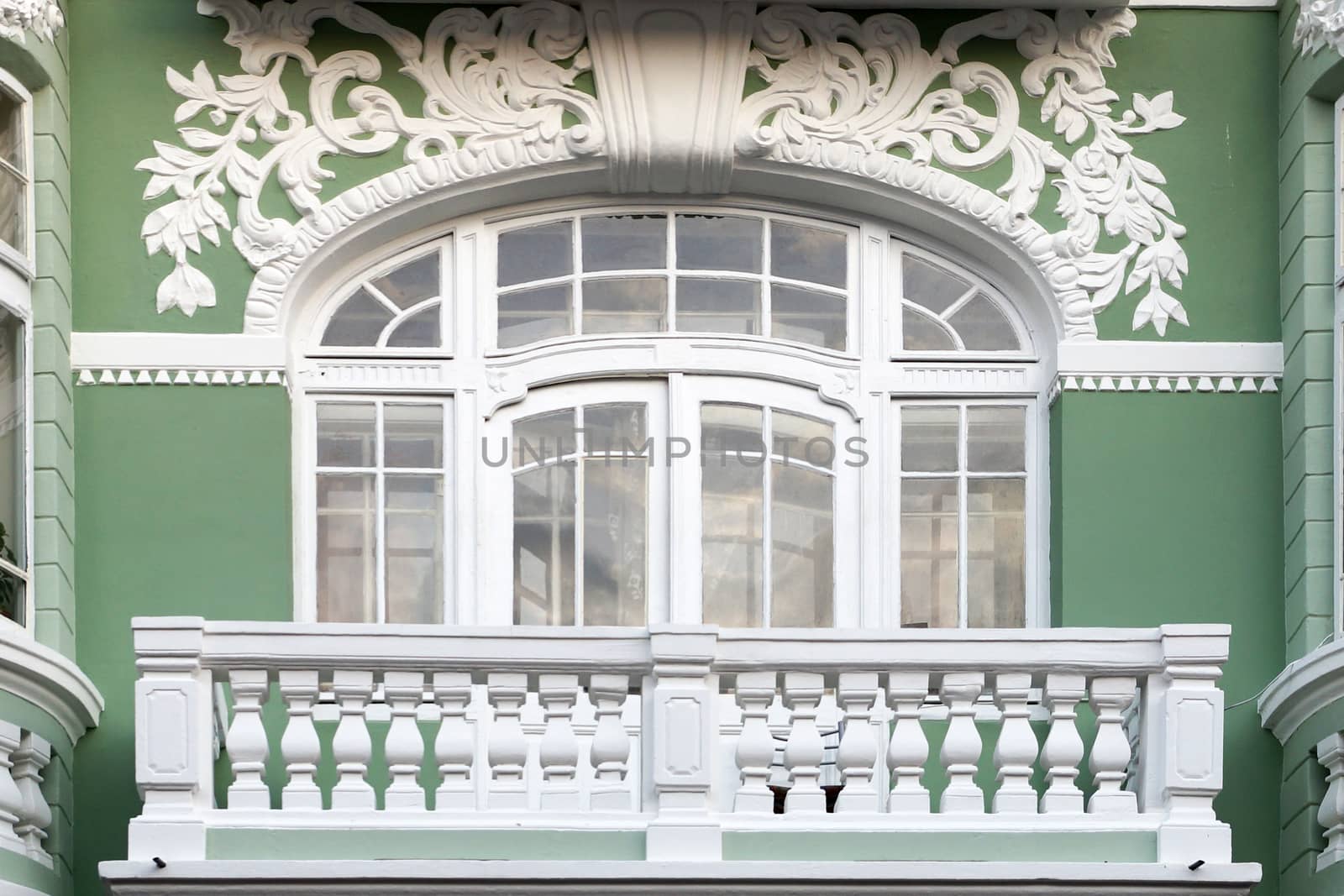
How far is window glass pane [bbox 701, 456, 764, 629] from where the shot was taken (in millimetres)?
13094

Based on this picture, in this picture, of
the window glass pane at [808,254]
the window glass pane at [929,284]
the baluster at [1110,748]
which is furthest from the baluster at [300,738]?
the window glass pane at [929,284]

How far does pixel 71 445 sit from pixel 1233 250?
5.12 m

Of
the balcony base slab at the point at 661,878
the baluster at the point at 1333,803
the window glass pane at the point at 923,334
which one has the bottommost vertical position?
the balcony base slab at the point at 661,878

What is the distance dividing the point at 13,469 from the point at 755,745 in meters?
3.36

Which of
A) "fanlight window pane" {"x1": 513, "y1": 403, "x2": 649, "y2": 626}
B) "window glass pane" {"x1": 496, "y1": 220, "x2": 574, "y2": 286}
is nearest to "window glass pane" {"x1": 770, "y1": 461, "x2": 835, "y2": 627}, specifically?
"fanlight window pane" {"x1": 513, "y1": 403, "x2": 649, "y2": 626}

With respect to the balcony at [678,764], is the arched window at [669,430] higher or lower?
higher

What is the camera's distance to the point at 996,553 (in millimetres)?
13211

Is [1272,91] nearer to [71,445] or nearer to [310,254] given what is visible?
[310,254]

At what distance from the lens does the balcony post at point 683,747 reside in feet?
37.1

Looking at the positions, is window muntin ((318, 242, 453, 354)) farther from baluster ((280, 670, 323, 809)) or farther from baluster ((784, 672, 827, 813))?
baluster ((784, 672, 827, 813))

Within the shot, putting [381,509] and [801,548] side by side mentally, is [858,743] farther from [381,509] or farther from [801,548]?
[381,509]

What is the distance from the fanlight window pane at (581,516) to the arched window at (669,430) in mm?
11

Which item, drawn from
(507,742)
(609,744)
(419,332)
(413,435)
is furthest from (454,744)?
(419,332)

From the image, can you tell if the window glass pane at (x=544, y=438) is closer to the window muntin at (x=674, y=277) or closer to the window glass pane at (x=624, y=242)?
the window muntin at (x=674, y=277)
